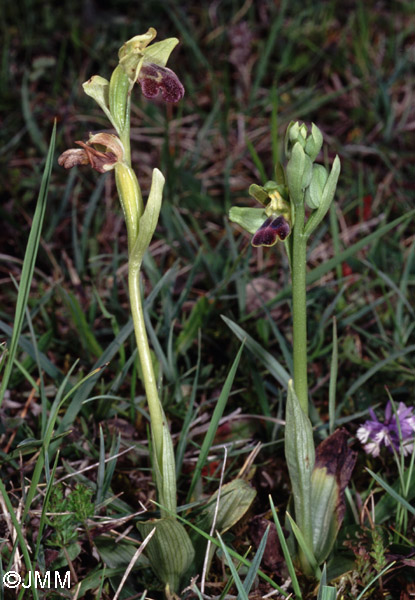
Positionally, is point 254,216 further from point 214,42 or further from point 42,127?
point 214,42

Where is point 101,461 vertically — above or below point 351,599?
above

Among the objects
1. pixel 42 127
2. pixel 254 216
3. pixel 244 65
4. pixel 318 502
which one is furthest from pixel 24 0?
pixel 318 502

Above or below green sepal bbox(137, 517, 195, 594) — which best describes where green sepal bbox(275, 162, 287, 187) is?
above

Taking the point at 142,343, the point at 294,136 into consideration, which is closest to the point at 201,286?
the point at 142,343

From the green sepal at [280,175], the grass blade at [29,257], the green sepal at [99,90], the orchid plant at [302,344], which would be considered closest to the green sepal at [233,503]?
the orchid plant at [302,344]

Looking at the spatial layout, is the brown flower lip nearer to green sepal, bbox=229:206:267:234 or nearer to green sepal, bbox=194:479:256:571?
green sepal, bbox=229:206:267:234

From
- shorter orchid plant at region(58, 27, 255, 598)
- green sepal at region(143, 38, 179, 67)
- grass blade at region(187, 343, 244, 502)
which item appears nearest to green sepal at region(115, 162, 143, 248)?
shorter orchid plant at region(58, 27, 255, 598)

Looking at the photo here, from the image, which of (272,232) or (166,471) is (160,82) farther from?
(166,471)
